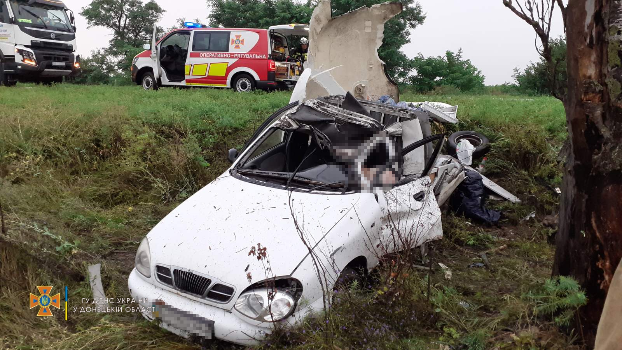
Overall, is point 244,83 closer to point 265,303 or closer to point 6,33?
point 6,33

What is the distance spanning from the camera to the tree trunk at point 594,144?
254 centimetres

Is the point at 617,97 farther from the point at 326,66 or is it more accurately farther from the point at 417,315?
the point at 326,66

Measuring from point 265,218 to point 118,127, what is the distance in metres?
4.70

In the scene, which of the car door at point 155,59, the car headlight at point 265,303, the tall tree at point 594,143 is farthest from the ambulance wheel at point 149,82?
the tall tree at point 594,143

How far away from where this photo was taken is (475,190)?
5918mm

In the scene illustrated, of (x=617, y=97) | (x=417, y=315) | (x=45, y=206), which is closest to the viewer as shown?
(x=617, y=97)

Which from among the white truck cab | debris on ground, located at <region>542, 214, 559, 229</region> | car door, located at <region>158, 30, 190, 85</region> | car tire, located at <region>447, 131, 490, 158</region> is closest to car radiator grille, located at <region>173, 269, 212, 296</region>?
debris on ground, located at <region>542, 214, 559, 229</region>

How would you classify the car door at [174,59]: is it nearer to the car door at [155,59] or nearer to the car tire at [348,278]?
the car door at [155,59]

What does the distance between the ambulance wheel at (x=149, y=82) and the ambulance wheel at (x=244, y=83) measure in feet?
8.15

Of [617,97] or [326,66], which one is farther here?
[326,66]

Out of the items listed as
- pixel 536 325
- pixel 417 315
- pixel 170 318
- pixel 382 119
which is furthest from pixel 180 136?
pixel 536 325

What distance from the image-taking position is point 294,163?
4.30 metres

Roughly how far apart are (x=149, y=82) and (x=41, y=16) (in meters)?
3.26

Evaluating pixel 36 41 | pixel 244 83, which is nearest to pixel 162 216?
pixel 244 83
